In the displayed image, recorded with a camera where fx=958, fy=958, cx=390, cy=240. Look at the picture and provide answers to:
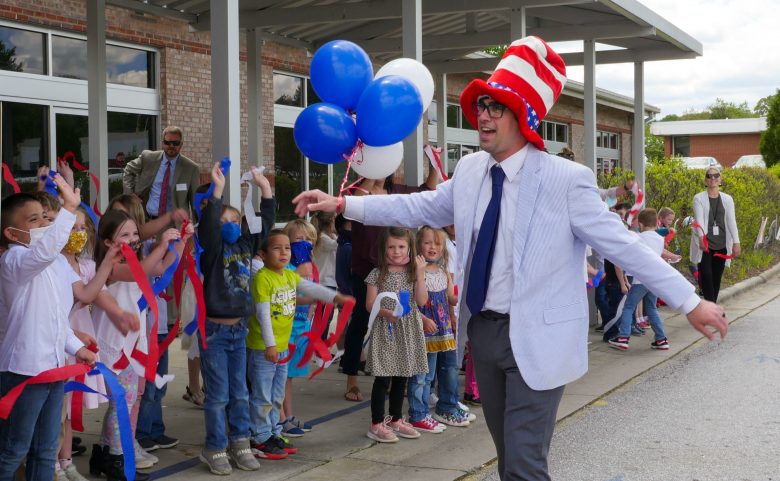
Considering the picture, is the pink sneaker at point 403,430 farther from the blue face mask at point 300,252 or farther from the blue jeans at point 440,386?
the blue face mask at point 300,252

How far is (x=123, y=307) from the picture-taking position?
5.36 meters

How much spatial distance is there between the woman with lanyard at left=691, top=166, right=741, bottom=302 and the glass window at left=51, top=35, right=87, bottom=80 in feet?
26.1

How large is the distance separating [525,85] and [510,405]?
1263 millimetres

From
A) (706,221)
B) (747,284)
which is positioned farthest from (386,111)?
(747,284)

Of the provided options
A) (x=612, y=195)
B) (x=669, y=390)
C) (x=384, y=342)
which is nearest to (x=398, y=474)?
(x=384, y=342)

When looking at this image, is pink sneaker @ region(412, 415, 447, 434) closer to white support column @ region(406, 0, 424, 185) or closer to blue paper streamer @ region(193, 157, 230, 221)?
white support column @ region(406, 0, 424, 185)

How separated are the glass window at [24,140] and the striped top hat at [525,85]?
772 cm

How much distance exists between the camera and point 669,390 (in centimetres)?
837

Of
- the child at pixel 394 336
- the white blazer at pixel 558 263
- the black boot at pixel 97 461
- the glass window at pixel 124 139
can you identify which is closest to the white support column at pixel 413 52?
the child at pixel 394 336

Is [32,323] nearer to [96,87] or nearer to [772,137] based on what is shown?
[96,87]

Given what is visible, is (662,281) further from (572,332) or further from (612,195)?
(612,195)

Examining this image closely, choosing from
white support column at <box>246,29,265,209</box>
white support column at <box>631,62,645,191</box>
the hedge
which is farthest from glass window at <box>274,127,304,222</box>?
white support column at <box>631,62,645,191</box>

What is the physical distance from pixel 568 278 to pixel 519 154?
0.53 metres

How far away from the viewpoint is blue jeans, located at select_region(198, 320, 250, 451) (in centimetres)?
544
